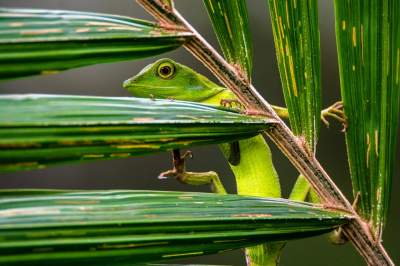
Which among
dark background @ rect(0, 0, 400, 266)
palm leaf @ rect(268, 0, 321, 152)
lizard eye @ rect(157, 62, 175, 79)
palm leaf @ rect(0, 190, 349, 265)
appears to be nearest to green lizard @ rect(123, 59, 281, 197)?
lizard eye @ rect(157, 62, 175, 79)

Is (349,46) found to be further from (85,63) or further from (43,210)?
(43,210)

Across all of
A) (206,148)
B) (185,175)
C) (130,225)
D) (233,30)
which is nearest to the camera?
(130,225)

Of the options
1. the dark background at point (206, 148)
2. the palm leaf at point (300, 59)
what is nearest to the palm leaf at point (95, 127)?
the palm leaf at point (300, 59)

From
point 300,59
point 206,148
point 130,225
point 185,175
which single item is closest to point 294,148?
point 300,59

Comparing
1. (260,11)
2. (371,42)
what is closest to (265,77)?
(260,11)

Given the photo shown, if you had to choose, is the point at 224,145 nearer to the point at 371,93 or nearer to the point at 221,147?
the point at 221,147

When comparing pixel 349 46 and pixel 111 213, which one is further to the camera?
pixel 349 46
